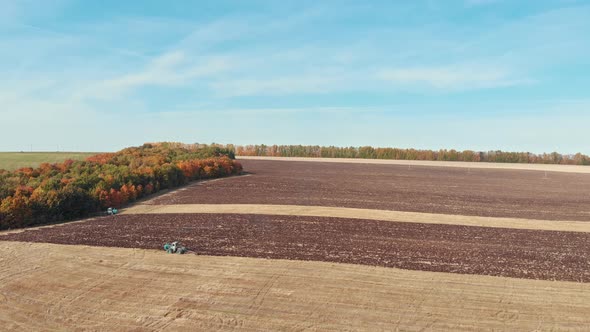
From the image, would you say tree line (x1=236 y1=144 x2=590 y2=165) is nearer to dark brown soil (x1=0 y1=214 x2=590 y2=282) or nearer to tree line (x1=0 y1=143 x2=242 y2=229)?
tree line (x1=0 y1=143 x2=242 y2=229)

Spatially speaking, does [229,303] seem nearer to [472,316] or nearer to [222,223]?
[472,316]

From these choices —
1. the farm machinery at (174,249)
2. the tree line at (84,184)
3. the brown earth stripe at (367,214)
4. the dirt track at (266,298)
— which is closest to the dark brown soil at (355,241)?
the farm machinery at (174,249)

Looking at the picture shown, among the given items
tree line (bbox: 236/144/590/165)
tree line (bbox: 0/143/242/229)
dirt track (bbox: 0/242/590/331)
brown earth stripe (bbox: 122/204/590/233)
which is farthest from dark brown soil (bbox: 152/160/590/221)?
tree line (bbox: 236/144/590/165)

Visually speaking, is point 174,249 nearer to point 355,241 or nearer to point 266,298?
point 266,298

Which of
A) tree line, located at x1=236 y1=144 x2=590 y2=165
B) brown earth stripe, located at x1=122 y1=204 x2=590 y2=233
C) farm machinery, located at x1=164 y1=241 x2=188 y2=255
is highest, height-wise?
tree line, located at x1=236 y1=144 x2=590 y2=165

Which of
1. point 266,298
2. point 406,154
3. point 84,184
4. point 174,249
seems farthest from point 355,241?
point 406,154

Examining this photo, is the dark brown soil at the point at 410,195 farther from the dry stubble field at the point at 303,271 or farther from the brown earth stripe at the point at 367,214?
the dry stubble field at the point at 303,271
